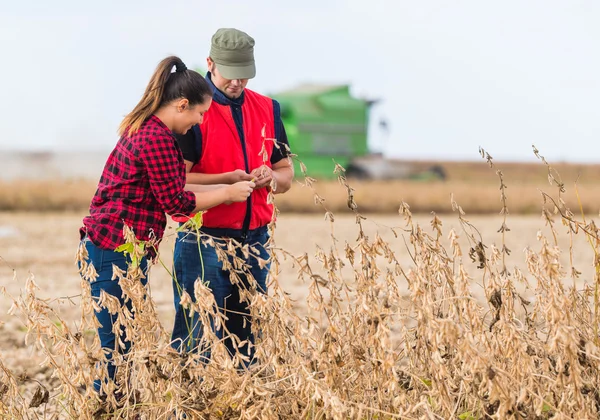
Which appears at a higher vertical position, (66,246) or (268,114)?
(268,114)

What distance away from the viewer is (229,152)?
3.71m

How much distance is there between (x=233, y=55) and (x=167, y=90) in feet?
1.21

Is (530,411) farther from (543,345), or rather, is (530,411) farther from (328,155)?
(328,155)

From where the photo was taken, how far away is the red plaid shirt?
3.25 meters

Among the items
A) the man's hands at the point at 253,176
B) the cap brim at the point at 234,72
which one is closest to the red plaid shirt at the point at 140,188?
the man's hands at the point at 253,176

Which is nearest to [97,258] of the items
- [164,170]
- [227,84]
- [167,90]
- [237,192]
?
→ [164,170]

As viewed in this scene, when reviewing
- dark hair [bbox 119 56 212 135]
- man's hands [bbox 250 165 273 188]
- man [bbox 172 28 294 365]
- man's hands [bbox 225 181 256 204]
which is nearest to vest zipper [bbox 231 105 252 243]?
man [bbox 172 28 294 365]

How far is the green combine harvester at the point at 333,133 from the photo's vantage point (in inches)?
1006

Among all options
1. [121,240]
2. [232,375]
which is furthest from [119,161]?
[232,375]

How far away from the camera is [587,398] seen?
8.93ft

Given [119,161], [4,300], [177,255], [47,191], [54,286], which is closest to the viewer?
[119,161]

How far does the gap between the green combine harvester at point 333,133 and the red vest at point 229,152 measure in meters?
21.5

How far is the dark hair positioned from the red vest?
350 millimetres

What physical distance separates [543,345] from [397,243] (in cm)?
1048
